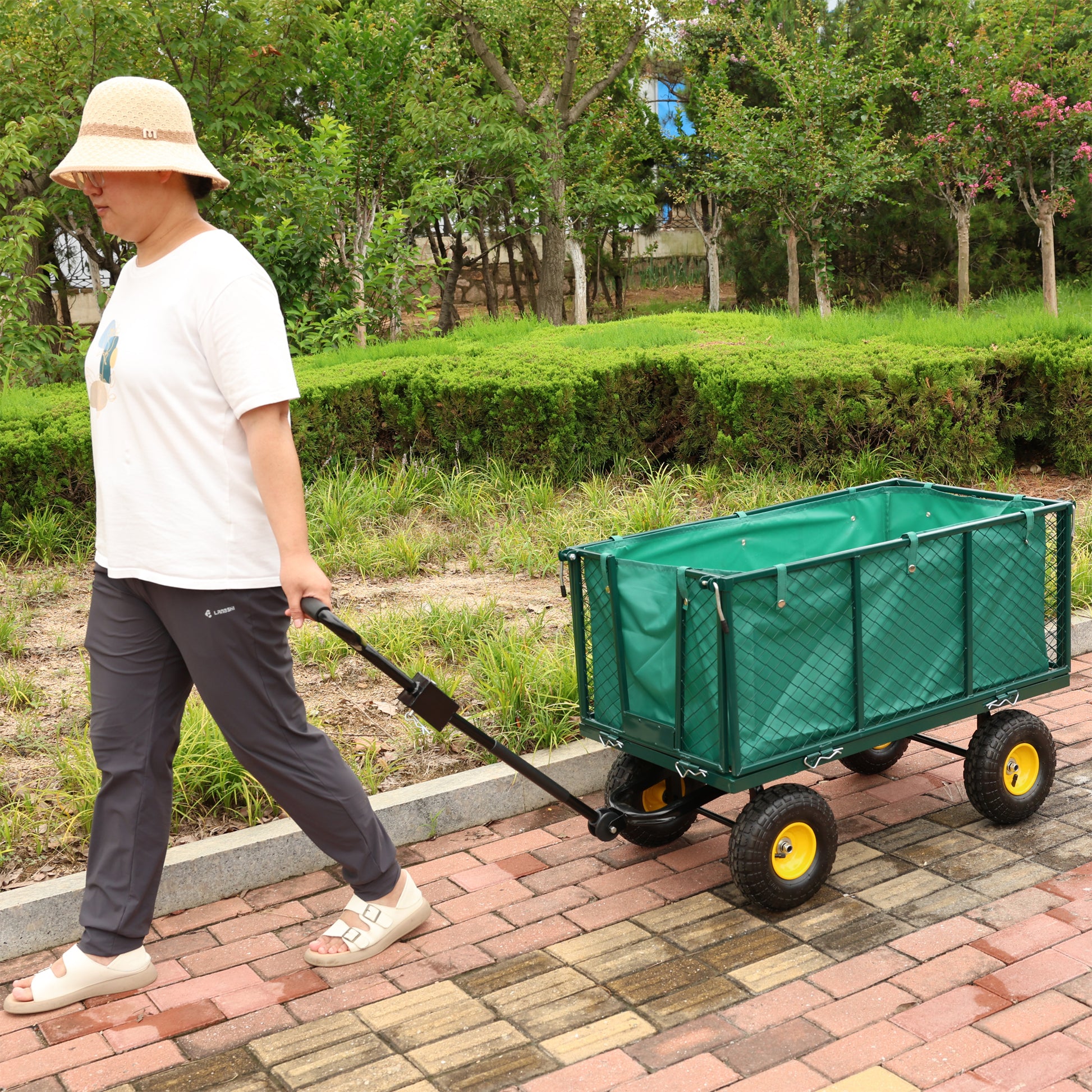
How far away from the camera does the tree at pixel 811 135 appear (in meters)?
16.2

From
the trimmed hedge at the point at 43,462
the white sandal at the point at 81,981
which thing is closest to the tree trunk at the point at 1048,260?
the trimmed hedge at the point at 43,462

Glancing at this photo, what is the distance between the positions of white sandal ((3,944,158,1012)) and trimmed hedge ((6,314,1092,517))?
3781 mm

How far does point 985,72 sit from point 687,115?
7.27 metres

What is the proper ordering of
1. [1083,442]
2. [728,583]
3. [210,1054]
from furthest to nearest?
[1083,442] → [728,583] → [210,1054]

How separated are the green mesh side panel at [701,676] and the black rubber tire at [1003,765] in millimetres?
872

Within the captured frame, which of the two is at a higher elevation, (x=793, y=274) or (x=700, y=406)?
(x=793, y=274)

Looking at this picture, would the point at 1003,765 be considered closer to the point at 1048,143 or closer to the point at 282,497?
the point at 282,497

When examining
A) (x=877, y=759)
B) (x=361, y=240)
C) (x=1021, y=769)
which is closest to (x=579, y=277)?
(x=361, y=240)

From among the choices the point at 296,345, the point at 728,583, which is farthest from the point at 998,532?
the point at 296,345

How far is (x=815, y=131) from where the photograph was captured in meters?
16.1

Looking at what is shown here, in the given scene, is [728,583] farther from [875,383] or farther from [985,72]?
[985,72]

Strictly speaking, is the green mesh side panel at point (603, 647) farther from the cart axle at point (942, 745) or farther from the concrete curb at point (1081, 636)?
the concrete curb at point (1081, 636)

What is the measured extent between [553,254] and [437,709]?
1517 centimetres

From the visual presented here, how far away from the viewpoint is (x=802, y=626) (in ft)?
10.3
